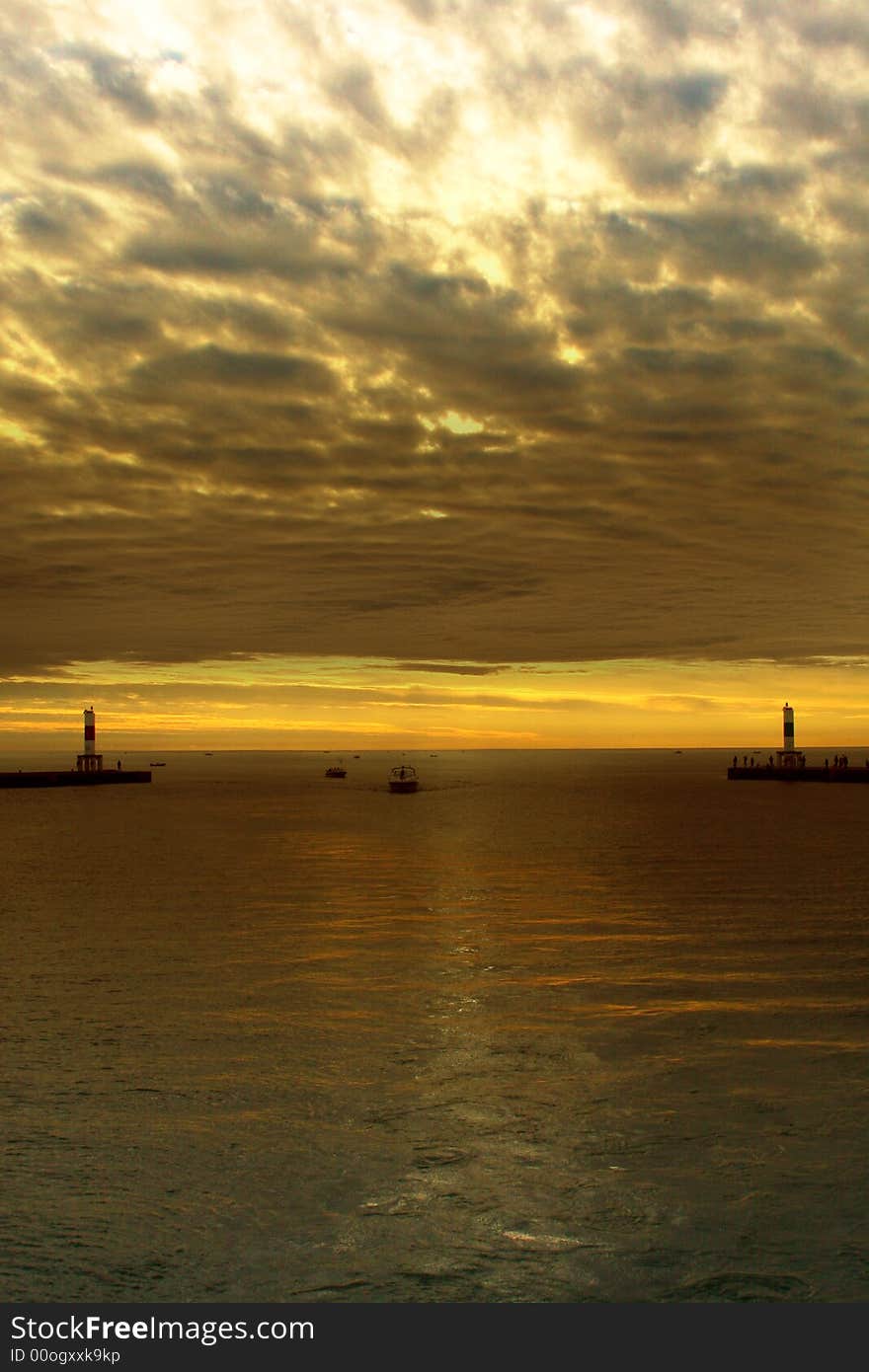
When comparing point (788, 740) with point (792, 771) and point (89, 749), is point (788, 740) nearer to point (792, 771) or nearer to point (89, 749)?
point (792, 771)

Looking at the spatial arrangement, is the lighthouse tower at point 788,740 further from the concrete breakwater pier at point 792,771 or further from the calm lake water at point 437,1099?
the calm lake water at point 437,1099

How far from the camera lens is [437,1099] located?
1369cm

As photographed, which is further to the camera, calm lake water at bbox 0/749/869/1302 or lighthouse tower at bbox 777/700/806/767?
lighthouse tower at bbox 777/700/806/767

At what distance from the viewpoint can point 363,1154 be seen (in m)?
11.7

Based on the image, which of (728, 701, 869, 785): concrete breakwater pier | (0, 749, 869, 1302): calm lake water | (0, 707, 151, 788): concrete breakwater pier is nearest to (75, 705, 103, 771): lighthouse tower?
(0, 707, 151, 788): concrete breakwater pier

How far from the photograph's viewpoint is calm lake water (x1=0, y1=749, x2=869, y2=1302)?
30.6ft

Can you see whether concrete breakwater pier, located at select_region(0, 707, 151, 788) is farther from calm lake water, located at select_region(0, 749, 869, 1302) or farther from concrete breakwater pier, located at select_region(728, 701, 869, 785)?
calm lake water, located at select_region(0, 749, 869, 1302)

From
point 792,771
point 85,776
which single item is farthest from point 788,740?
point 85,776

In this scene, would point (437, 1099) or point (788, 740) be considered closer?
point (437, 1099)

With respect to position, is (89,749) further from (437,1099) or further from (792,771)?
(437,1099)

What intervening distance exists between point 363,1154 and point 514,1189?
5.88ft

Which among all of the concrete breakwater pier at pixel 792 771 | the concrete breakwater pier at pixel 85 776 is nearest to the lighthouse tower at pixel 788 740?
the concrete breakwater pier at pixel 792 771

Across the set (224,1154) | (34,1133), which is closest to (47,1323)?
(224,1154)

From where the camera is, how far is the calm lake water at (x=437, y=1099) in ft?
30.6
